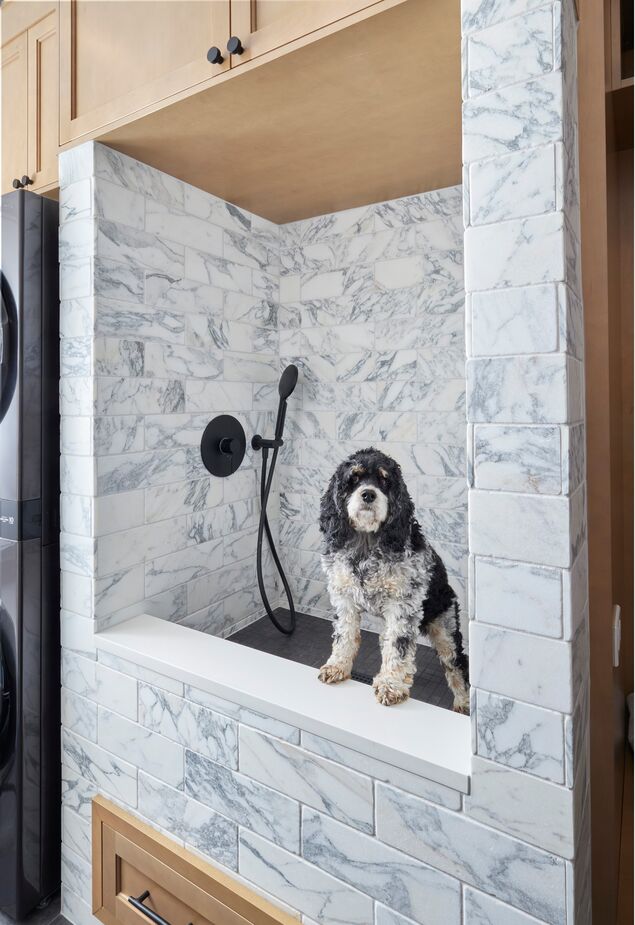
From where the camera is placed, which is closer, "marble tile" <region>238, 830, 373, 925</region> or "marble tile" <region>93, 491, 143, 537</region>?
"marble tile" <region>238, 830, 373, 925</region>

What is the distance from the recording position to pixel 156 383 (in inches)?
57.3

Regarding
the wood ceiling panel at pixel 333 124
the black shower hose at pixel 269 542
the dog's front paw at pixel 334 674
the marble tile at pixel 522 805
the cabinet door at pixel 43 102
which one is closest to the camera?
the marble tile at pixel 522 805

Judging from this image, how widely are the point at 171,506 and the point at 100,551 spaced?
26 centimetres

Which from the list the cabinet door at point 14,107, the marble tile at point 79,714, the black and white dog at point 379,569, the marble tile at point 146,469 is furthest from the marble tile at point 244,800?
the cabinet door at point 14,107

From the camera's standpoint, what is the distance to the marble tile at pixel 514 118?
70 cm

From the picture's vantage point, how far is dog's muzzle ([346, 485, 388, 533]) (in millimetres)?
954

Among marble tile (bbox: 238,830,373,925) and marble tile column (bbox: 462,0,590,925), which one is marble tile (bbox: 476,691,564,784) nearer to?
marble tile column (bbox: 462,0,590,925)

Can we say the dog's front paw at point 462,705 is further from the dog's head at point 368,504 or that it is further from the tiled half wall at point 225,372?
the tiled half wall at point 225,372

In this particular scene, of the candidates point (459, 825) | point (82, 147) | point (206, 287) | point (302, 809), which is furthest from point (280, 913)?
point (82, 147)

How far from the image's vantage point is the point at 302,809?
94 cm

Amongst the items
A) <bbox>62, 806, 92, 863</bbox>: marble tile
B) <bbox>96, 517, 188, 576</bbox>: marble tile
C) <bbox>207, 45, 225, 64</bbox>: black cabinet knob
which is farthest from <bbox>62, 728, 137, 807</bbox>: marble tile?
<bbox>207, 45, 225, 64</bbox>: black cabinet knob

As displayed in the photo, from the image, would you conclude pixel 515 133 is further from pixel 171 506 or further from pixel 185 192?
pixel 171 506

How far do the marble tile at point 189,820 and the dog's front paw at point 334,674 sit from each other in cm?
37

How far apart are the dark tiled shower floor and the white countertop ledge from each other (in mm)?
289
